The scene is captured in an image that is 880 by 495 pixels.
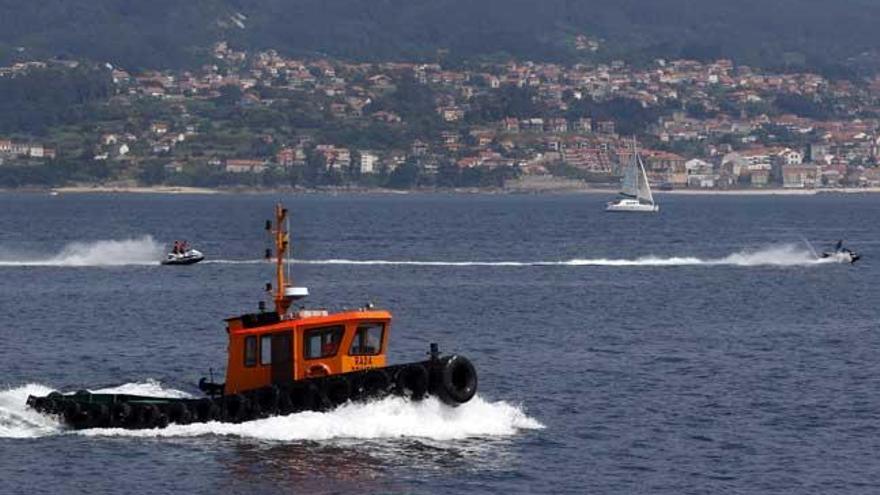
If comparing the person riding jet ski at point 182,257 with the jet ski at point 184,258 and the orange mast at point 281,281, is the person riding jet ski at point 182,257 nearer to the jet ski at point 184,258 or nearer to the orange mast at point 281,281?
the jet ski at point 184,258

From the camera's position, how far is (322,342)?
64375mm

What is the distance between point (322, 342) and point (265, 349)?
1.88m

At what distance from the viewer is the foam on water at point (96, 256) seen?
14912 centimetres

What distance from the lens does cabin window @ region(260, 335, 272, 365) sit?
6494 centimetres

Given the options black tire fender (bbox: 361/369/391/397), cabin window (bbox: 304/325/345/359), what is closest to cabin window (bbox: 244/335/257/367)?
cabin window (bbox: 304/325/345/359)

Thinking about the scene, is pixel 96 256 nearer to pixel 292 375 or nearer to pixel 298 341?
pixel 292 375

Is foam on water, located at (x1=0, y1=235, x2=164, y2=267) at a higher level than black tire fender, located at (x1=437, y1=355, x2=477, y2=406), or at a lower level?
lower

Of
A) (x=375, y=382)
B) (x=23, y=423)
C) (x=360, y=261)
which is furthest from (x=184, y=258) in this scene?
(x=375, y=382)

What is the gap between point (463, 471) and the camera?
60438mm

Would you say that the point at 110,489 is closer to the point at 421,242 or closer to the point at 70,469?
the point at 70,469

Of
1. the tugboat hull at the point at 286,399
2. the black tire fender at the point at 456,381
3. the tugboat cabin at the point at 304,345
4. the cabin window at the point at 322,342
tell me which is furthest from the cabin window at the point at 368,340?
the black tire fender at the point at 456,381

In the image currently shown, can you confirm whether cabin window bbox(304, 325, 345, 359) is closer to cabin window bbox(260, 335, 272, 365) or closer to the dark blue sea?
cabin window bbox(260, 335, 272, 365)

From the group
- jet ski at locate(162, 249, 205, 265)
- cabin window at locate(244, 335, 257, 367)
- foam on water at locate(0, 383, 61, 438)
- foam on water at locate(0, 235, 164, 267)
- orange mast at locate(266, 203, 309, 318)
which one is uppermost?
orange mast at locate(266, 203, 309, 318)

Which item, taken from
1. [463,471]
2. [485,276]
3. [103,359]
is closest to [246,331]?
[463,471]
